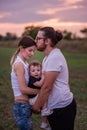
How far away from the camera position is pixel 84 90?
14.4m

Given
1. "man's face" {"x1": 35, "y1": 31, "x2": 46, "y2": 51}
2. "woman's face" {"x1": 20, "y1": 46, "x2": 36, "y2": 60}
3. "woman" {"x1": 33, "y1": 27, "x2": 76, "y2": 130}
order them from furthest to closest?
"woman's face" {"x1": 20, "y1": 46, "x2": 36, "y2": 60} < "man's face" {"x1": 35, "y1": 31, "x2": 46, "y2": 51} < "woman" {"x1": 33, "y1": 27, "x2": 76, "y2": 130}

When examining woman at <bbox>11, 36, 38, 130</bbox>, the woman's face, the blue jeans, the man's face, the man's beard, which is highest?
the man's face

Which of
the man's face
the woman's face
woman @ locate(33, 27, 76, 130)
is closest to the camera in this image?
woman @ locate(33, 27, 76, 130)

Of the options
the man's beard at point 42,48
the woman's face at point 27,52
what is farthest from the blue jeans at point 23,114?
the man's beard at point 42,48

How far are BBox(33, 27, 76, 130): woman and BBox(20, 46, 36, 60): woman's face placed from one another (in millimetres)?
129

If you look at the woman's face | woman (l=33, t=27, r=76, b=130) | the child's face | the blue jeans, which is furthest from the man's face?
the blue jeans

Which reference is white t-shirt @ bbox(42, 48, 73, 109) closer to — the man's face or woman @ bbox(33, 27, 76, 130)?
woman @ bbox(33, 27, 76, 130)

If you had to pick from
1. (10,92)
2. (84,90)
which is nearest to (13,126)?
(10,92)

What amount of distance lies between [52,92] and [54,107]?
20 cm

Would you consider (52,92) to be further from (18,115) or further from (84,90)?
(84,90)

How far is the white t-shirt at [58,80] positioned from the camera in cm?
472

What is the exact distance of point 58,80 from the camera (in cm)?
482

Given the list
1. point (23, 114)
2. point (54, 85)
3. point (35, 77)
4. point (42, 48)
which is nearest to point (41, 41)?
point (42, 48)

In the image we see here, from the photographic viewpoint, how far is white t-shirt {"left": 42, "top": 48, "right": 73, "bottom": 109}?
472 cm
